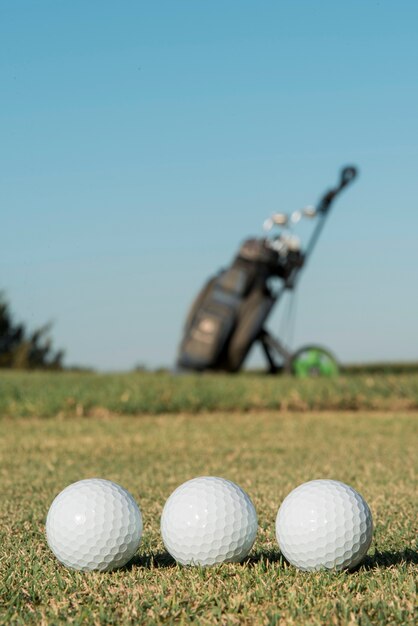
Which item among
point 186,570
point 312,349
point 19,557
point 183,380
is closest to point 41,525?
point 19,557

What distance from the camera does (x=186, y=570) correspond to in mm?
2766

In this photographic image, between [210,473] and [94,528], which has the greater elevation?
[94,528]

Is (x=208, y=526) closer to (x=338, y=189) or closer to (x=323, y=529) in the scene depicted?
(x=323, y=529)

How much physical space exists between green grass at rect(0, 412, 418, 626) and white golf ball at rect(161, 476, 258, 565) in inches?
2.3

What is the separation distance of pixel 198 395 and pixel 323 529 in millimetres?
7496

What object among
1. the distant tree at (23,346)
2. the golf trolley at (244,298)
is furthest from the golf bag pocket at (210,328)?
the distant tree at (23,346)

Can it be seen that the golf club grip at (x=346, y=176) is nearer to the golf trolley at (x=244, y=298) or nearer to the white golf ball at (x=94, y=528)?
the golf trolley at (x=244, y=298)

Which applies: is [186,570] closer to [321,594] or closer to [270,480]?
[321,594]

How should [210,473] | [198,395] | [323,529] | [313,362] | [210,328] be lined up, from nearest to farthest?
[323,529]
[210,473]
[198,395]
[210,328]
[313,362]

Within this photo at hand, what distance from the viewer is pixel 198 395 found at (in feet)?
33.5

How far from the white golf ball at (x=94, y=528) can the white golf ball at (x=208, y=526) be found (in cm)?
14

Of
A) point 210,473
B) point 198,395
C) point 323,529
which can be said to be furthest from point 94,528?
point 198,395

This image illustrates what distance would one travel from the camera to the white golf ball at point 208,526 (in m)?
2.78

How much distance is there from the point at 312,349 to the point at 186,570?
10023mm
